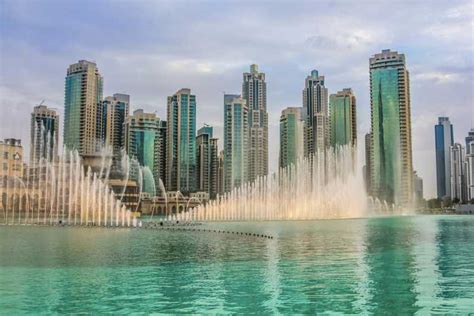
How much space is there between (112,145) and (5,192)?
298ft

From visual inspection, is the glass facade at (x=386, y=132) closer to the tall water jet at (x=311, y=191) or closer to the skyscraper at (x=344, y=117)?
the skyscraper at (x=344, y=117)

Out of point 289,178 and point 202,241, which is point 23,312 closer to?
point 202,241

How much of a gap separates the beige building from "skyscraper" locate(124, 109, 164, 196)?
255 ft

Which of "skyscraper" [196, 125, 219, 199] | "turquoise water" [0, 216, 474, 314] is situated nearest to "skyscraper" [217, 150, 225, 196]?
"skyscraper" [196, 125, 219, 199]

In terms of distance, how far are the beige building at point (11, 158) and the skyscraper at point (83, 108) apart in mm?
72665

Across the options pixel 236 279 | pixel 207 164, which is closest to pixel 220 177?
pixel 207 164

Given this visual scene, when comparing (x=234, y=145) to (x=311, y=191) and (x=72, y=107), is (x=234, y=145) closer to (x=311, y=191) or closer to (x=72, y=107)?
(x=72, y=107)

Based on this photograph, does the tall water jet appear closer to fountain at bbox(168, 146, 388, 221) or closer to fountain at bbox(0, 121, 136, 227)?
fountain at bbox(168, 146, 388, 221)

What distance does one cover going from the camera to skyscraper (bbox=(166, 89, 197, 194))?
180125 mm

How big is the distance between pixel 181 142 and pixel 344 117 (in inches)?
2370

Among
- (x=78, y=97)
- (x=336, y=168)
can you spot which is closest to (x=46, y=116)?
(x=78, y=97)

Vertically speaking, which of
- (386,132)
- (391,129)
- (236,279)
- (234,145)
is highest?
(391,129)

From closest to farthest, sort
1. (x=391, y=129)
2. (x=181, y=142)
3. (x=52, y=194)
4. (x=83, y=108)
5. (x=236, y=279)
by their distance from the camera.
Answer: (x=236, y=279) < (x=52, y=194) < (x=391, y=129) < (x=83, y=108) < (x=181, y=142)

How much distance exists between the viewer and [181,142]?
593 ft
